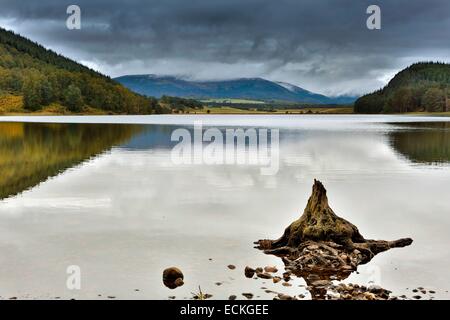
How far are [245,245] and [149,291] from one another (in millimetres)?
5388

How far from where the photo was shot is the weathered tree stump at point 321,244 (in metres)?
Answer: 16.4

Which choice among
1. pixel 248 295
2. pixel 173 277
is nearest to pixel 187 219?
pixel 173 277

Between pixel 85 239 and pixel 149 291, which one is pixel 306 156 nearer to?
pixel 85 239

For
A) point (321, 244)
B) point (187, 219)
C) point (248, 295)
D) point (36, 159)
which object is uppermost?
point (36, 159)

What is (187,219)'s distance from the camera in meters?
23.2

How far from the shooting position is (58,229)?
69.2 feet

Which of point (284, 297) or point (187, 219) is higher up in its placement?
point (187, 219)

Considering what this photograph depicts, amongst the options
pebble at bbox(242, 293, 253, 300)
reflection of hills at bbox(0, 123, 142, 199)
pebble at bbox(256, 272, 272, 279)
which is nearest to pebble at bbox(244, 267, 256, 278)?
pebble at bbox(256, 272, 272, 279)

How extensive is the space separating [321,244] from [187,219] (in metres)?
7.48

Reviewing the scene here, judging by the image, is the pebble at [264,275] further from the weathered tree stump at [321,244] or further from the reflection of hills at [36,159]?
the reflection of hills at [36,159]

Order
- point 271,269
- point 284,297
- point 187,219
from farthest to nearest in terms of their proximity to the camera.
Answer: point 187,219
point 271,269
point 284,297

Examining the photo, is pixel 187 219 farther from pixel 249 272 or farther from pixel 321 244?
pixel 249 272

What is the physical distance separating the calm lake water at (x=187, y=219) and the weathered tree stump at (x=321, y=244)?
47cm
